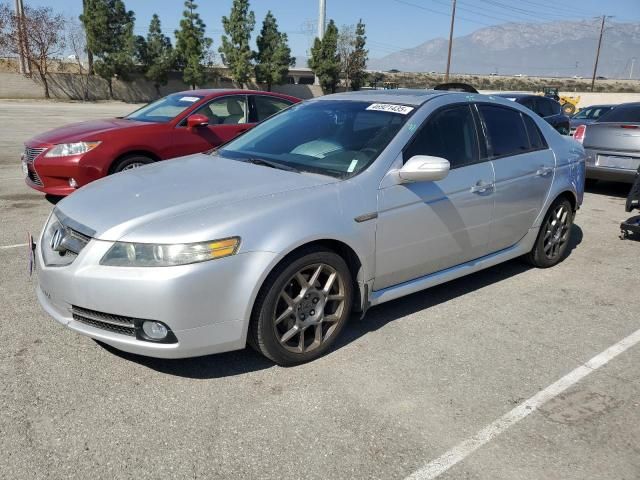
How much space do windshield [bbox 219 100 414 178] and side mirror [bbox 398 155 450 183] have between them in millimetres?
233

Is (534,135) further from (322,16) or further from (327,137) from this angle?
(322,16)

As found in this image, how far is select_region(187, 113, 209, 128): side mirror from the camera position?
23.6 ft

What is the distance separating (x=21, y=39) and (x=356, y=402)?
51511 millimetres

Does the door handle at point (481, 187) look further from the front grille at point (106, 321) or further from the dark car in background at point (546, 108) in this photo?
the dark car in background at point (546, 108)

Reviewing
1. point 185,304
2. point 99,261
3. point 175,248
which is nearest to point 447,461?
point 185,304

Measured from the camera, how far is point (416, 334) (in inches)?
152

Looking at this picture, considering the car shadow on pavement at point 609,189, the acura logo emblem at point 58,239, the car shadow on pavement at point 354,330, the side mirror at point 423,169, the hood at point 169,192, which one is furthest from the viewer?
the car shadow on pavement at point 609,189

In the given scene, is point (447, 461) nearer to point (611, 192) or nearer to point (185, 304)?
point (185, 304)

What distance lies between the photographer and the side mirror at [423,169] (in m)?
3.53

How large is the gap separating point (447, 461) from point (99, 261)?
6.50 ft

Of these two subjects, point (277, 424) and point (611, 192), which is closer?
point (277, 424)

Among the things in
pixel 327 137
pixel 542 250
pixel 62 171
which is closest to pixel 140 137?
pixel 62 171

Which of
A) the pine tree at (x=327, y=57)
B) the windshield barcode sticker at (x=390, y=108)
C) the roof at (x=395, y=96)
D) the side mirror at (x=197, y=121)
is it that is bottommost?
the side mirror at (x=197, y=121)

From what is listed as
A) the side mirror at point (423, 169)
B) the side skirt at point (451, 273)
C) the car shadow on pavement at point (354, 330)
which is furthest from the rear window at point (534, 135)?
the side mirror at point (423, 169)
